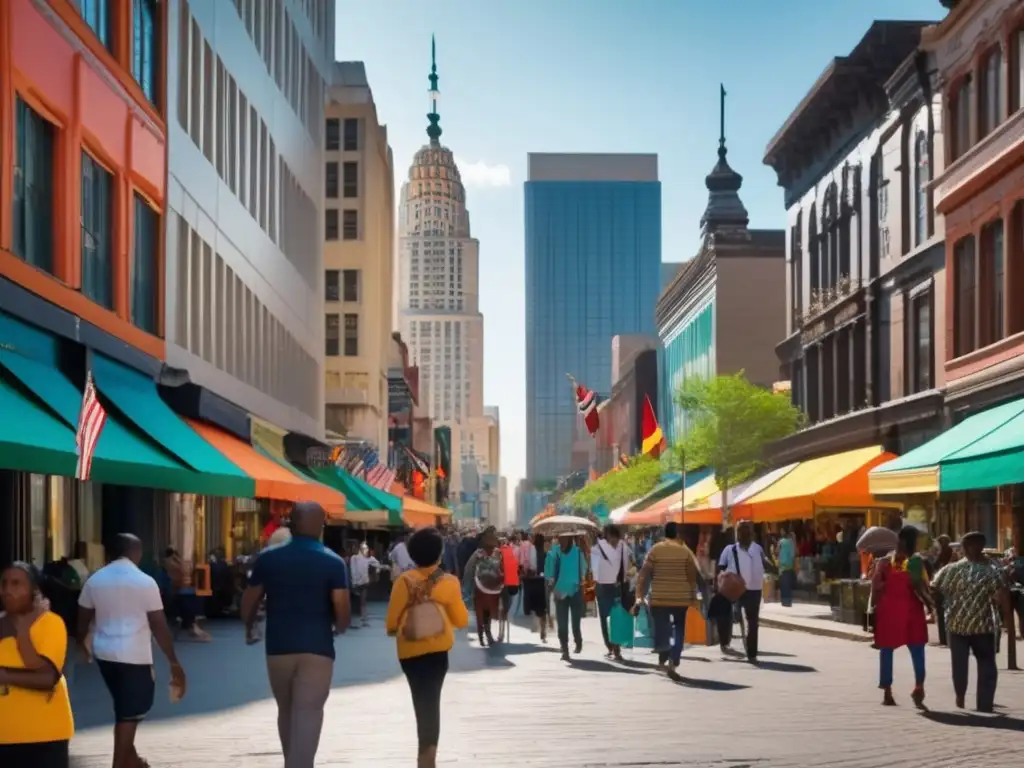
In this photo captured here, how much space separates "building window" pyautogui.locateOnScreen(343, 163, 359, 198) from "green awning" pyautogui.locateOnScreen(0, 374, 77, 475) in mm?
73294

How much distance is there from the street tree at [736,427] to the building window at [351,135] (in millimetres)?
42001

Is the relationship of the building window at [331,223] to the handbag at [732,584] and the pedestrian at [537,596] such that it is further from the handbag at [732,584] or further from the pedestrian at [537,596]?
the handbag at [732,584]

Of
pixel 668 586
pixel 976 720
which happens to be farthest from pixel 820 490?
pixel 976 720

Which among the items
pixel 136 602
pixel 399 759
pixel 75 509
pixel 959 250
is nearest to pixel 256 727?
pixel 399 759

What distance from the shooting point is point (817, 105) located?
46531 millimetres

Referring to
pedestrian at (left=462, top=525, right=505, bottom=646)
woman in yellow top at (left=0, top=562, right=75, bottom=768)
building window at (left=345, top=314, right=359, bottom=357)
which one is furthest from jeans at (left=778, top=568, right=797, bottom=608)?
building window at (left=345, top=314, right=359, bottom=357)

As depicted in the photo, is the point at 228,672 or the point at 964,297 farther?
the point at 964,297

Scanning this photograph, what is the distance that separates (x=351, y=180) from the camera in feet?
297

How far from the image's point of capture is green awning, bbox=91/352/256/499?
21766 millimetres

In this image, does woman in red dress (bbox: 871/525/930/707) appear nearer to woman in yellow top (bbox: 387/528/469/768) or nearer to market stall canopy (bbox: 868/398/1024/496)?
woman in yellow top (bbox: 387/528/469/768)

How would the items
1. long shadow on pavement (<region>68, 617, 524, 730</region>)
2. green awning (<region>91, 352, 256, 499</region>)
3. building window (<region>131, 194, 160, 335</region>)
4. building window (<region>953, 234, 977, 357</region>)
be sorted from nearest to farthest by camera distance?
long shadow on pavement (<region>68, 617, 524, 730</region>)
green awning (<region>91, 352, 256, 499</region>)
building window (<region>131, 194, 160, 335</region>)
building window (<region>953, 234, 977, 357</region>)

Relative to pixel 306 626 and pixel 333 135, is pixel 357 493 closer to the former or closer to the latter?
pixel 306 626

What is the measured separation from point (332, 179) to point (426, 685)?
81354 millimetres

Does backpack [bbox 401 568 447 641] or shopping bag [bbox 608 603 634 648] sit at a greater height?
backpack [bbox 401 568 447 641]
